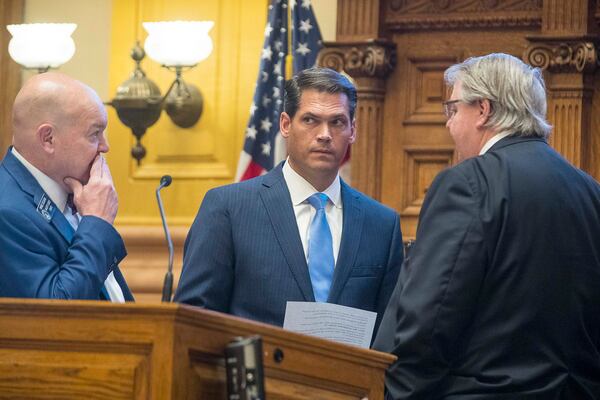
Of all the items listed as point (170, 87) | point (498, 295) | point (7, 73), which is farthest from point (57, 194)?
point (7, 73)

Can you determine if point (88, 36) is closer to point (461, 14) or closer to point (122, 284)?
point (461, 14)

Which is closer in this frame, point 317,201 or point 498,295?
point 498,295

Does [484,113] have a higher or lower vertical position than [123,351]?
higher

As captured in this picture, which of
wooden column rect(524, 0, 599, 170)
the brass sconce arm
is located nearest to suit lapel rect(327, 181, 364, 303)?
wooden column rect(524, 0, 599, 170)

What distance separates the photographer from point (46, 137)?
3.57m

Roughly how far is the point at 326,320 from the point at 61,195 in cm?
83

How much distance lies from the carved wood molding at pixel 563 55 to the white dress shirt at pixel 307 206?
6.92 ft

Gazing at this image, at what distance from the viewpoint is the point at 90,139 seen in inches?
144

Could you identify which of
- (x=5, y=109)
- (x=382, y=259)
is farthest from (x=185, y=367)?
(x=5, y=109)

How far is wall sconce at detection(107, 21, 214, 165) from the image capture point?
641 cm

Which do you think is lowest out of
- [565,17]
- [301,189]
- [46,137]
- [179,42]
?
[301,189]

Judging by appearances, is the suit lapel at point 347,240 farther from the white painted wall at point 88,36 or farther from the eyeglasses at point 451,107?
the white painted wall at point 88,36

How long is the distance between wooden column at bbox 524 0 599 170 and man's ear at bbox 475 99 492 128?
98.9 inches

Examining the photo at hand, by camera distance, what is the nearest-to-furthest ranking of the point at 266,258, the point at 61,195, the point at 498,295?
the point at 498,295, the point at 61,195, the point at 266,258
